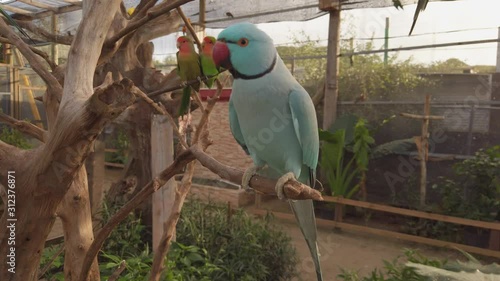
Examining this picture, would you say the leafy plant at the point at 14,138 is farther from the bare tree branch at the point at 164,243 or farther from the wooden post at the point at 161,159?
the bare tree branch at the point at 164,243

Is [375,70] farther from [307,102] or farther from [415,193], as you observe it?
[307,102]

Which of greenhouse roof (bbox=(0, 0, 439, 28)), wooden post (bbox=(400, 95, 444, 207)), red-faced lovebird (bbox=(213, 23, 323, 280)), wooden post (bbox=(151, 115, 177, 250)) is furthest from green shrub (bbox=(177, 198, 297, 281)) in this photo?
greenhouse roof (bbox=(0, 0, 439, 28))

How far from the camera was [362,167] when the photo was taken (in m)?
3.90

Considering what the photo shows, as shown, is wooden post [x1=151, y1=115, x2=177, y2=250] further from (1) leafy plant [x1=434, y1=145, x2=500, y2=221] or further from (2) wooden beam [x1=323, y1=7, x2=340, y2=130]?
(1) leafy plant [x1=434, y1=145, x2=500, y2=221]

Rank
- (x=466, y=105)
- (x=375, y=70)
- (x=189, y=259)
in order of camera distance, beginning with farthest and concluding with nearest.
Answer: (x=375, y=70) → (x=466, y=105) → (x=189, y=259)

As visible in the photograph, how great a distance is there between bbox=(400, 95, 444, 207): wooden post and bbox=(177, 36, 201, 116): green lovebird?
98.9 inches

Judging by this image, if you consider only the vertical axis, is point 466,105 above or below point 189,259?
above

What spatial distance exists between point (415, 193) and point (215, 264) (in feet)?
7.66

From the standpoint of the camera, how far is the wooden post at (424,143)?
11.5 ft

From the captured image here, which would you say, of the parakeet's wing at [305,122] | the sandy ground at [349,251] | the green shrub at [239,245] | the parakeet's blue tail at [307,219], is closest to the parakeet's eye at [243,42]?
the parakeet's wing at [305,122]

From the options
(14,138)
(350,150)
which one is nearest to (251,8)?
(350,150)

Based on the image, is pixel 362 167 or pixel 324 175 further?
pixel 324 175

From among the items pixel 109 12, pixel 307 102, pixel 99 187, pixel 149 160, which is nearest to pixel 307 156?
pixel 307 102

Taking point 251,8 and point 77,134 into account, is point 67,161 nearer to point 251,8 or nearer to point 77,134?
point 77,134
